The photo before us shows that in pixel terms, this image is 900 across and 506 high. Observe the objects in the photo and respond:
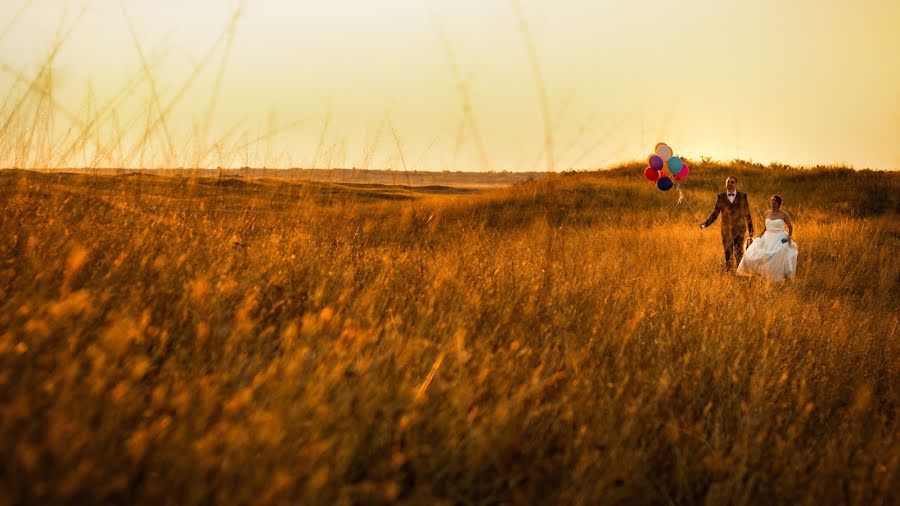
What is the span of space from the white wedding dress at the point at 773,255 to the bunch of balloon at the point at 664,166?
4.67 meters

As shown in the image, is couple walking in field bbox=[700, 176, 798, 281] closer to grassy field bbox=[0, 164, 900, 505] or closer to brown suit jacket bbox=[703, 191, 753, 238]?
brown suit jacket bbox=[703, 191, 753, 238]

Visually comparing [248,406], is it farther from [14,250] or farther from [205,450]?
[14,250]

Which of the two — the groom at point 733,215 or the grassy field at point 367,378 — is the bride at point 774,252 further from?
the grassy field at point 367,378

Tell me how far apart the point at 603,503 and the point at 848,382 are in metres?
3.40

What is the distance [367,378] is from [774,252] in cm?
1076

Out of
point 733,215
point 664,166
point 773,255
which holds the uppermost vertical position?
point 664,166

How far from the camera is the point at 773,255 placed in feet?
38.2

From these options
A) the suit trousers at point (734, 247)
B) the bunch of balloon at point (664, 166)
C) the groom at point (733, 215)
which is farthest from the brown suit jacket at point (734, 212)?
the bunch of balloon at point (664, 166)

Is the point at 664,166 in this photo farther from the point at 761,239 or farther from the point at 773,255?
the point at 773,255

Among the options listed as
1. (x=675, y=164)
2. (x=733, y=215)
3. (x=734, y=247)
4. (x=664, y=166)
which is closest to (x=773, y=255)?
(x=733, y=215)

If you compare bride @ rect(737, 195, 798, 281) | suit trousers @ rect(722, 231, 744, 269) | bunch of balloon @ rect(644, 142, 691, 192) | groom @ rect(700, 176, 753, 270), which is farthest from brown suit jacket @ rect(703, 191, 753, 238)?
bunch of balloon @ rect(644, 142, 691, 192)

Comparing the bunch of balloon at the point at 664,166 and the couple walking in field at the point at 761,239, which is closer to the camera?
the couple walking in field at the point at 761,239

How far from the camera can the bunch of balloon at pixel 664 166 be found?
16.5m

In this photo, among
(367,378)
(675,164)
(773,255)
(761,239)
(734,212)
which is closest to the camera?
(367,378)
